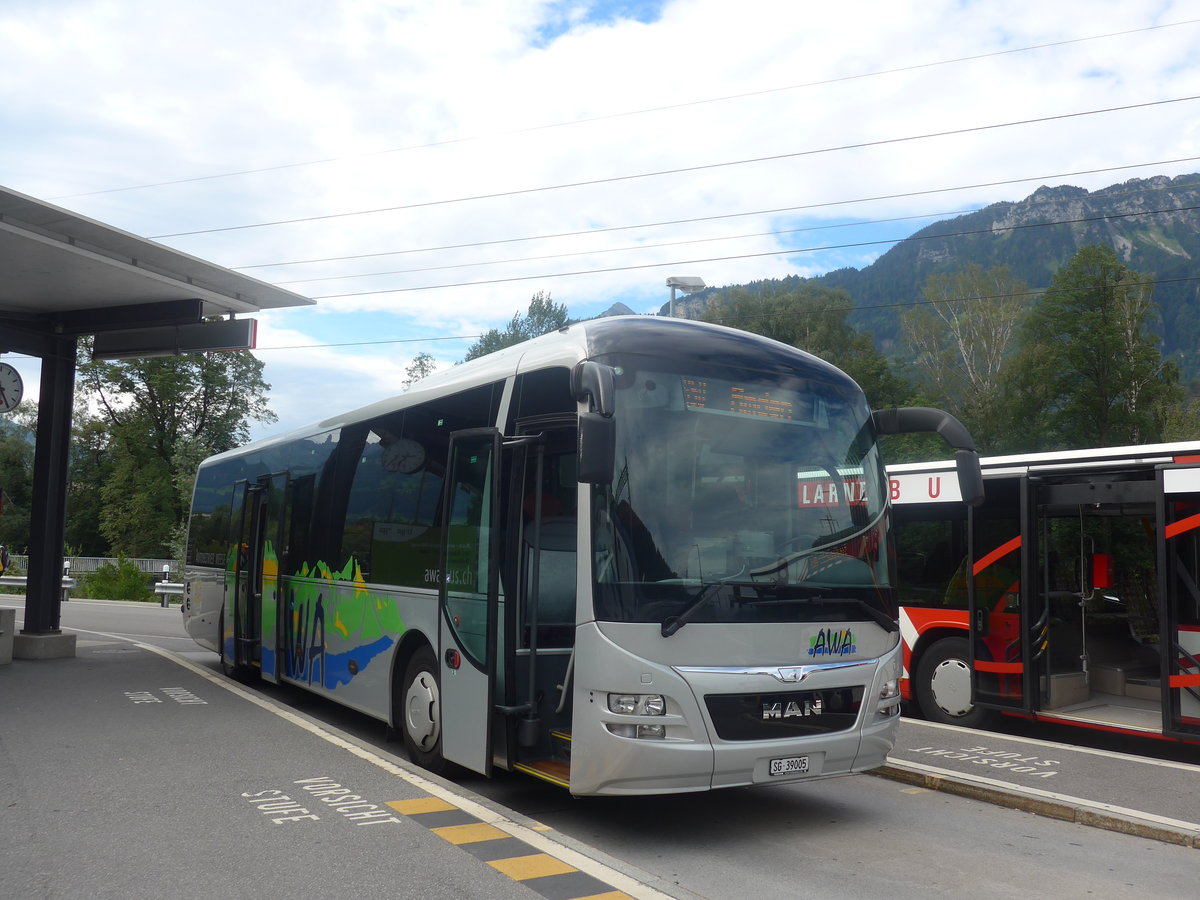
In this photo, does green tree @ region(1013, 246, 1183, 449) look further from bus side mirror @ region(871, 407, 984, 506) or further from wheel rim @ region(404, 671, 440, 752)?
wheel rim @ region(404, 671, 440, 752)

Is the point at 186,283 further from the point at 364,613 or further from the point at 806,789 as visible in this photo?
the point at 806,789

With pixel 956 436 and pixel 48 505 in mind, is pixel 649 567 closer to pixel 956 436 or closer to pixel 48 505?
pixel 956 436

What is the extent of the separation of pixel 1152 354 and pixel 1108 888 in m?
54.2

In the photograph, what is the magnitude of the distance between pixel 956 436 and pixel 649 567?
2.66 meters

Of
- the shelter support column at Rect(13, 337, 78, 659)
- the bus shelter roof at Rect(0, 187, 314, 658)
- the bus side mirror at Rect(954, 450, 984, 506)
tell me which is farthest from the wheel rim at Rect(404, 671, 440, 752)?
the shelter support column at Rect(13, 337, 78, 659)

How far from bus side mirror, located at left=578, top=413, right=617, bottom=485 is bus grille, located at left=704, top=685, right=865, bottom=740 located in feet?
4.77

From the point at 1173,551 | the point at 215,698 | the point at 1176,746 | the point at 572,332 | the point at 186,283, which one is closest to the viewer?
the point at 572,332

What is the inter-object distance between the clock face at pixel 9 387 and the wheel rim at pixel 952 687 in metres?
11.3

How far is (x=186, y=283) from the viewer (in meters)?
13.5

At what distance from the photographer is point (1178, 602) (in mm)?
9695

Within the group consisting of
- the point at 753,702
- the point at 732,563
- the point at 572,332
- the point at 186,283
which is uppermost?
the point at 186,283

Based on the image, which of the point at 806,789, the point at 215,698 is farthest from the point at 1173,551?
the point at 215,698

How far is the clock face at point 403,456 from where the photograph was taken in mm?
9141

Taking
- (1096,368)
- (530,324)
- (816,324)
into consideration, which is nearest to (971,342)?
(1096,368)
